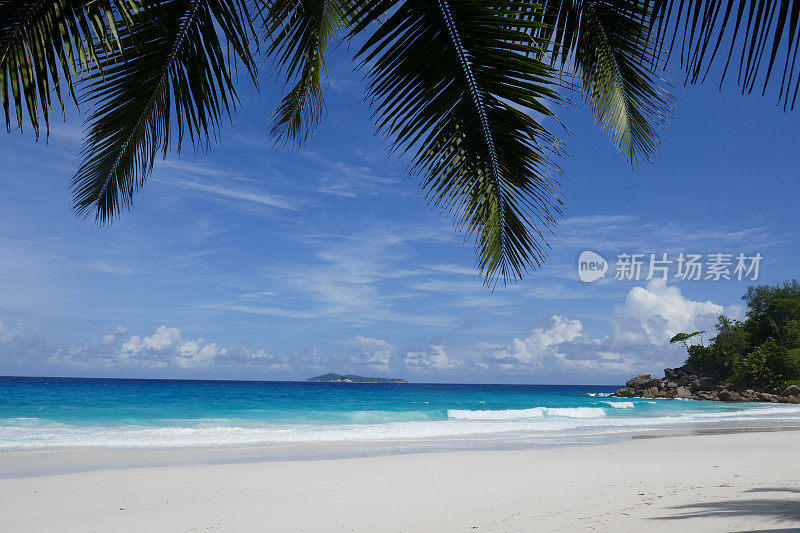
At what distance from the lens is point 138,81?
255 centimetres

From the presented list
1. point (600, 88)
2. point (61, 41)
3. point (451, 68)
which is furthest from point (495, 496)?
point (61, 41)

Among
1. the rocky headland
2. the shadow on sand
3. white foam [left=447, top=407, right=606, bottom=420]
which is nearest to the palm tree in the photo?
the shadow on sand

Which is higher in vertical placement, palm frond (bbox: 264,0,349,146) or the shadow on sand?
palm frond (bbox: 264,0,349,146)

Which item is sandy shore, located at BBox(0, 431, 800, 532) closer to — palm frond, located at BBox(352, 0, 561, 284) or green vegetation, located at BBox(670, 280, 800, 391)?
palm frond, located at BBox(352, 0, 561, 284)

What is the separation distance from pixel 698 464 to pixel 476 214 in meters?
8.58

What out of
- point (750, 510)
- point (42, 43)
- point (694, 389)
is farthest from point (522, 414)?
point (42, 43)

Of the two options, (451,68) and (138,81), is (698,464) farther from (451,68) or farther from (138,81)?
(138,81)

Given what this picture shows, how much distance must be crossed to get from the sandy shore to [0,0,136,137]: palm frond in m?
4.53

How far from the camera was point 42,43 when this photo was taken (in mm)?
1949

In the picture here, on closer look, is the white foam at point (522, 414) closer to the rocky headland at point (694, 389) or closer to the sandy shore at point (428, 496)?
the rocky headland at point (694, 389)

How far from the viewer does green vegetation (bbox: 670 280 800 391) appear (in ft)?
126

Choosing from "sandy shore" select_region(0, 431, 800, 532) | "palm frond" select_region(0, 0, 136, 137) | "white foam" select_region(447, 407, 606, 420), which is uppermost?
"palm frond" select_region(0, 0, 136, 137)

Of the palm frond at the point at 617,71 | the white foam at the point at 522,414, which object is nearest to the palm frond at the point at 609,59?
the palm frond at the point at 617,71

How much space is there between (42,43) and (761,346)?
47783 mm
